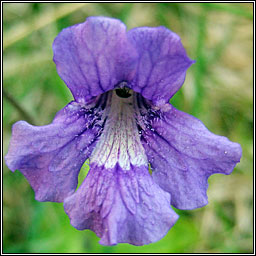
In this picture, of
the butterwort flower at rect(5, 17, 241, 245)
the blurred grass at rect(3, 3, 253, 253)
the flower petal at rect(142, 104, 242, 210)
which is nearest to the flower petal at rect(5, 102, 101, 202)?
the butterwort flower at rect(5, 17, 241, 245)

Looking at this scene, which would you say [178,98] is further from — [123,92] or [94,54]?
[94,54]

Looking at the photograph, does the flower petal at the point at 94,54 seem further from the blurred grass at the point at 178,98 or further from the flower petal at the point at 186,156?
the blurred grass at the point at 178,98

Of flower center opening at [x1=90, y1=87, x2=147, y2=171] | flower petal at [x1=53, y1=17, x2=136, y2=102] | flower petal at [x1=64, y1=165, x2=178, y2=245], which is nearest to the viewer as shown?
flower petal at [x1=53, y1=17, x2=136, y2=102]

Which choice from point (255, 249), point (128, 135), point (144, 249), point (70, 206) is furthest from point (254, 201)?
point (70, 206)

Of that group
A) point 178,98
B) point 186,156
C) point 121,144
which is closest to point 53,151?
point 121,144

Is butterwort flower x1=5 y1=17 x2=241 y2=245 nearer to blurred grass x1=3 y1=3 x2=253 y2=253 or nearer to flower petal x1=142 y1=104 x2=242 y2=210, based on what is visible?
flower petal x1=142 y1=104 x2=242 y2=210

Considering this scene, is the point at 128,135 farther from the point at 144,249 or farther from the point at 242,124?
the point at 242,124
